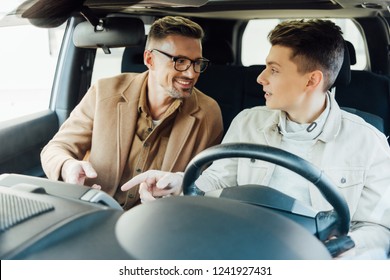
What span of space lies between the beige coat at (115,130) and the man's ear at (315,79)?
0.91ft

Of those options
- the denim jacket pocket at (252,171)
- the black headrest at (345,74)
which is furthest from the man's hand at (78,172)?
the black headrest at (345,74)

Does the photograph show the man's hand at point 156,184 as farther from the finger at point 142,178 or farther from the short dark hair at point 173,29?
the short dark hair at point 173,29

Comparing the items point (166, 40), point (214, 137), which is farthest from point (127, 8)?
point (214, 137)

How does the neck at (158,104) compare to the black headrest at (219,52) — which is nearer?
the neck at (158,104)

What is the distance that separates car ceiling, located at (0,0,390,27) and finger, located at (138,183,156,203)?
1.50 ft

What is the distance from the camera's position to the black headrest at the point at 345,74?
1.38 m

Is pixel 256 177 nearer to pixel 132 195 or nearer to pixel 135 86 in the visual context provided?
pixel 132 195

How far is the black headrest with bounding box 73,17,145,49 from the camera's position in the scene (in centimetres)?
127

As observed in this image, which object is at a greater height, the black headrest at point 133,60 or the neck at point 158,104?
the black headrest at point 133,60

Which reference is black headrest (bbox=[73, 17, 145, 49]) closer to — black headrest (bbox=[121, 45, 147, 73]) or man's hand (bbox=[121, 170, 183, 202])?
black headrest (bbox=[121, 45, 147, 73])

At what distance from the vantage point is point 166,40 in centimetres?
137

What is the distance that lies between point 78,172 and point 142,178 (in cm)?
16

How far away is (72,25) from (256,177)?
0.63 meters

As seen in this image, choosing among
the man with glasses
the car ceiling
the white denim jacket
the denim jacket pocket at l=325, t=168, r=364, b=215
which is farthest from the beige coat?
the denim jacket pocket at l=325, t=168, r=364, b=215
